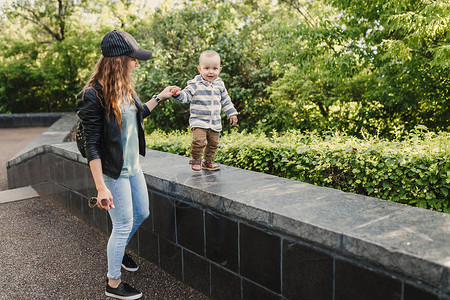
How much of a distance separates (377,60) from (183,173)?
4.39 meters

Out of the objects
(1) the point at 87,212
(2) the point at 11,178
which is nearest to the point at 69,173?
(1) the point at 87,212

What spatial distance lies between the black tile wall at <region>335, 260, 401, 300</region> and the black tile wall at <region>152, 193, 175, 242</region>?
65.4 inches

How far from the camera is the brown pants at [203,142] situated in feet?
11.4

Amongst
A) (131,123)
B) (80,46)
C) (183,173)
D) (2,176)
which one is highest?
(80,46)

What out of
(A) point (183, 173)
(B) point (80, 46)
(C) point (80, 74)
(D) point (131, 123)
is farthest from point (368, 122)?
(C) point (80, 74)

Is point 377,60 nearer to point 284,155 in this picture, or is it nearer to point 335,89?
point 335,89

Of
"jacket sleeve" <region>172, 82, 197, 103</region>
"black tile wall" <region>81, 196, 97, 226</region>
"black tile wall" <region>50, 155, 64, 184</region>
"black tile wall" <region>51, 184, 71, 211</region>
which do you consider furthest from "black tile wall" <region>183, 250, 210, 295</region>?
"black tile wall" <region>50, 155, 64, 184</region>

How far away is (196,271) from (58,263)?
58.3 inches

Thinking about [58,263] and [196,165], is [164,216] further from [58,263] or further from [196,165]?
[58,263]

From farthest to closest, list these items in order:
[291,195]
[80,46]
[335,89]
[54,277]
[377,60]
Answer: [80,46]
[335,89]
[377,60]
[54,277]
[291,195]

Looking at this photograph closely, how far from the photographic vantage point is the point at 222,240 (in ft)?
9.14

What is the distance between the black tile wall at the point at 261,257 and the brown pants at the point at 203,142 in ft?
3.63

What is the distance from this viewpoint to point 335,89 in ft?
26.8

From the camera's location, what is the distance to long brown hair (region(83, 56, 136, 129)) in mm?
2658
